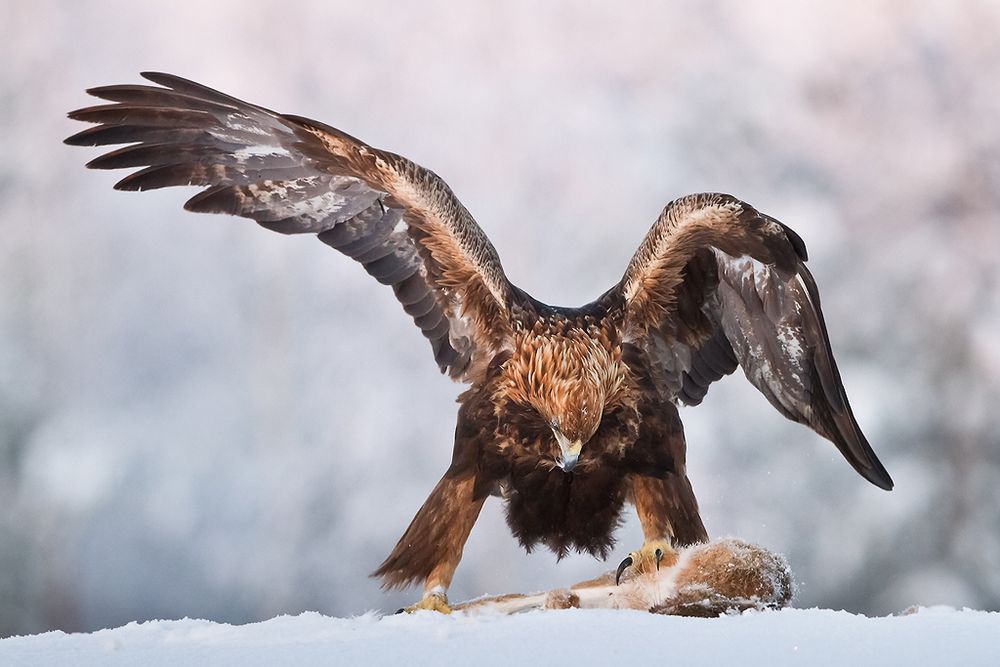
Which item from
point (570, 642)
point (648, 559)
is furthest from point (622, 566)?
point (570, 642)

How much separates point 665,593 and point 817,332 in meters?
1.43

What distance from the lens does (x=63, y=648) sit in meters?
2.88

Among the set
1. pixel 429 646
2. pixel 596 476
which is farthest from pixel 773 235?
pixel 429 646

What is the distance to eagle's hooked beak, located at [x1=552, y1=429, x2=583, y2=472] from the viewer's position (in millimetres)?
4266

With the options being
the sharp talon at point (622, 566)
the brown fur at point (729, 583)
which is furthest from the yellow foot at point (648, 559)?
the brown fur at point (729, 583)

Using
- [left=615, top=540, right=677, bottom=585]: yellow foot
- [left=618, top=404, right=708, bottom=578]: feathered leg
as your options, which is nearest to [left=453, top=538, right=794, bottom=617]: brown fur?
[left=615, top=540, right=677, bottom=585]: yellow foot

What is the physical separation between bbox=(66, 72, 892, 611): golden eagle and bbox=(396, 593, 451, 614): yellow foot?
11 millimetres

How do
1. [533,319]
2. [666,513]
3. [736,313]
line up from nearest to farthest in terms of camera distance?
1. [666,513]
2. [533,319]
3. [736,313]

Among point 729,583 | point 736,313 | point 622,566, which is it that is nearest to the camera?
point 729,583

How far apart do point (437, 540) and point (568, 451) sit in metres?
0.65

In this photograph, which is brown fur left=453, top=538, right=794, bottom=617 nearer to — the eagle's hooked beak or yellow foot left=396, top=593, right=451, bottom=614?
yellow foot left=396, top=593, right=451, bottom=614

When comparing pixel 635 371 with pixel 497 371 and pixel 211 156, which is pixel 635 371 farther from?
pixel 211 156

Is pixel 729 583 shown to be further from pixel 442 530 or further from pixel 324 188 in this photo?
pixel 324 188

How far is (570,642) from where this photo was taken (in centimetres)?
268
